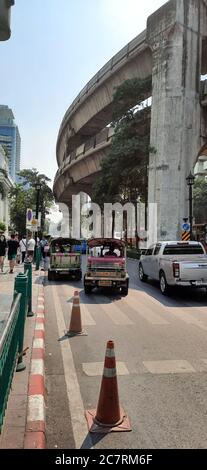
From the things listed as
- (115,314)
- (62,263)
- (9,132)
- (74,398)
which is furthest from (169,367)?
(9,132)

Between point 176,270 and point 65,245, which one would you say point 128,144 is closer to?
point 65,245

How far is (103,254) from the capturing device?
15188mm

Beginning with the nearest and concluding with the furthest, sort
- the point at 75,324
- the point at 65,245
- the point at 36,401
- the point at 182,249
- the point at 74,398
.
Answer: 1. the point at 36,401
2. the point at 74,398
3. the point at 75,324
4. the point at 182,249
5. the point at 65,245

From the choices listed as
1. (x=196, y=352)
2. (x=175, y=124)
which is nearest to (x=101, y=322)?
(x=196, y=352)

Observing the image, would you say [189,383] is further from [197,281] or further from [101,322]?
[197,281]

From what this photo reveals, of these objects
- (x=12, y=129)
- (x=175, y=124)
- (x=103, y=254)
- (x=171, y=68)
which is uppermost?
(x=12, y=129)

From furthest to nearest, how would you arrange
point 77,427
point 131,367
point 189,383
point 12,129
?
point 12,129
point 131,367
point 189,383
point 77,427

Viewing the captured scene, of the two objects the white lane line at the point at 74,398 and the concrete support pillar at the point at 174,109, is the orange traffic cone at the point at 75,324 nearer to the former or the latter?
the white lane line at the point at 74,398

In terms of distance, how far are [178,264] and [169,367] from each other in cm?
711

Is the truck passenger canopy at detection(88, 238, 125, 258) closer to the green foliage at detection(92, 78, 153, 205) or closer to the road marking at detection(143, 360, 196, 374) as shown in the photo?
the road marking at detection(143, 360, 196, 374)

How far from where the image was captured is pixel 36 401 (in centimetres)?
463

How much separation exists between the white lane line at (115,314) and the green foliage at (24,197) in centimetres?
6242

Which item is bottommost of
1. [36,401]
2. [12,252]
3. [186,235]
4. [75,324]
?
[36,401]

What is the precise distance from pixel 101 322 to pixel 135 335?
4.54ft
